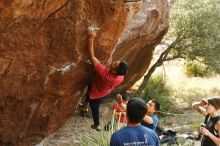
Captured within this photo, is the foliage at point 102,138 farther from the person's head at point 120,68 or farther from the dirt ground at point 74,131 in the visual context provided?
the person's head at point 120,68

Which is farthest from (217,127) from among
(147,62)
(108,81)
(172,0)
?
(147,62)

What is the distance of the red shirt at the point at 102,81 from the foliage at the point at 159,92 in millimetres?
8280

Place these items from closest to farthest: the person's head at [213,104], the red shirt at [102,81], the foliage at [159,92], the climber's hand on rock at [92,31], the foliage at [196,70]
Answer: the person's head at [213,104]
the climber's hand on rock at [92,31]
the red shirt at [102,81]
the foliage at [159,92]
the foliage at [196,70]

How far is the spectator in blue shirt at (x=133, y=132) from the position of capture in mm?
4547

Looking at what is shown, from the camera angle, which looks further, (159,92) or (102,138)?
(159,92)

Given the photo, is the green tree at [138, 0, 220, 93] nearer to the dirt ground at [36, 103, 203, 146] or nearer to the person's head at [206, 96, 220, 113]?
the dirt ground at [36, 103, 203, 146]

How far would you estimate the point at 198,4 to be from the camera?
1705 cm

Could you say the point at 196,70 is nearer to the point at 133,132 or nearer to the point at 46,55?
the point at 46,55

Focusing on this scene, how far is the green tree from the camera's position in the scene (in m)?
16.4

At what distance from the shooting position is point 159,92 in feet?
55.4

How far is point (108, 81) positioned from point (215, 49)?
10377 millimetres

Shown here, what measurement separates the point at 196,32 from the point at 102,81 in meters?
10.2

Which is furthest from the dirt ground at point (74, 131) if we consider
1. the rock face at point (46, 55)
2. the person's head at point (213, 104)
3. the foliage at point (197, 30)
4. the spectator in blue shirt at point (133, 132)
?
the spectator in blue shirt at point (133, 132)

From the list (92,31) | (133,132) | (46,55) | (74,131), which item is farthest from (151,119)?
(74,131)
